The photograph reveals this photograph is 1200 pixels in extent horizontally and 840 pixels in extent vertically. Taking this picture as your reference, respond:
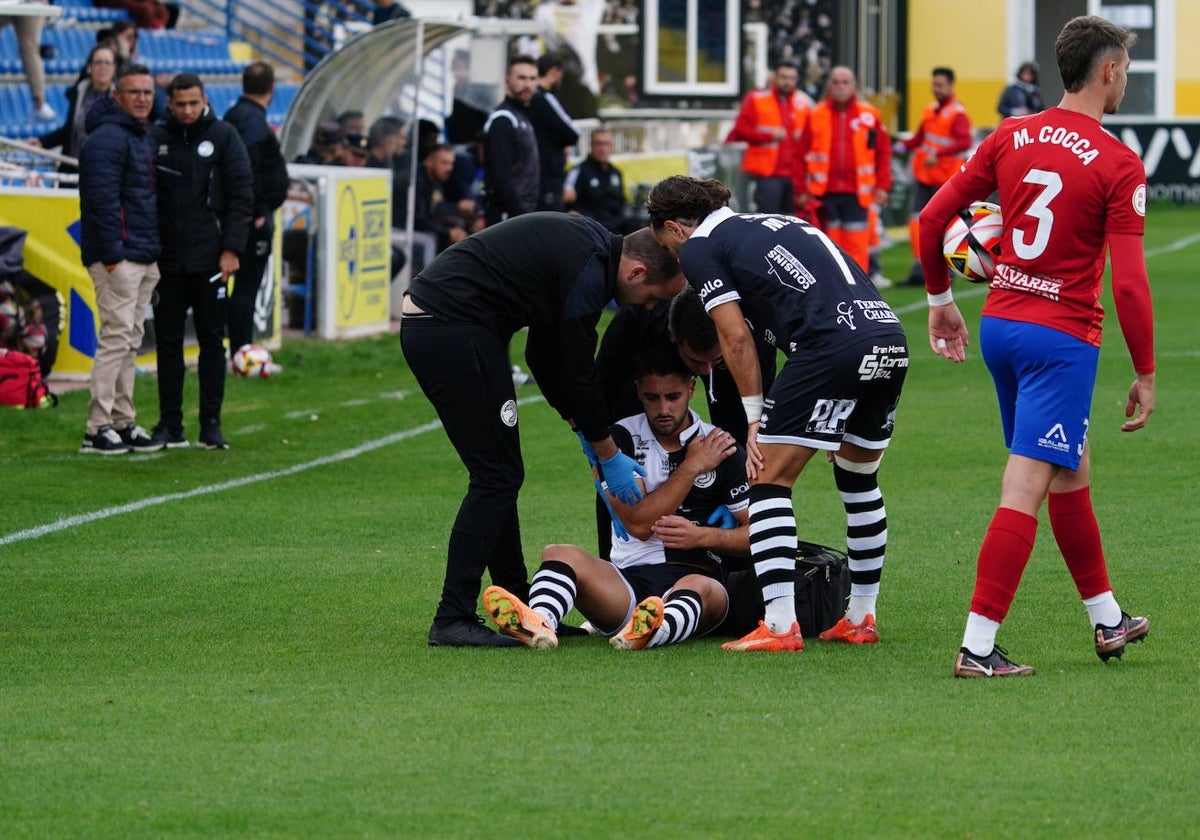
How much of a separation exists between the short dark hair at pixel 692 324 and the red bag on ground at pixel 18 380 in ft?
24.9

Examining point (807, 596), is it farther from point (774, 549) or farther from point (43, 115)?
point (43, 115)

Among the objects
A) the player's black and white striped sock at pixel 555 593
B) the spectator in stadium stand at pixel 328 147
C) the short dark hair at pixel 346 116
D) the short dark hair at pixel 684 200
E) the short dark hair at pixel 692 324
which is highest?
the short dark hair at pixel 346 116

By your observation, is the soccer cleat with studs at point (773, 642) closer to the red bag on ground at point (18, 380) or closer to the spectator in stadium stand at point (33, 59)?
the red bag on ground at point (18, 380)

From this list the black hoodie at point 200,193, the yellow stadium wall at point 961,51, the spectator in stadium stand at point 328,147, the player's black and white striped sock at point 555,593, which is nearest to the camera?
the player's black and white striped sock at point 555,593

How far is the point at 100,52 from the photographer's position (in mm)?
15984

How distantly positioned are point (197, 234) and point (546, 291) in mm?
5417

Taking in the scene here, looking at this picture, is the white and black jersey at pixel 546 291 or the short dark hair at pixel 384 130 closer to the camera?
the white and black jersey at pixel 546 291

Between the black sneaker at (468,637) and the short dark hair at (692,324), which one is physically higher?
the short dark hair at (692,324)

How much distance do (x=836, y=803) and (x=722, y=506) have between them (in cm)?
234

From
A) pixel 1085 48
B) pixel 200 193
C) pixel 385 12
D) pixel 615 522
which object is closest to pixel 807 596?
pixel 615 522

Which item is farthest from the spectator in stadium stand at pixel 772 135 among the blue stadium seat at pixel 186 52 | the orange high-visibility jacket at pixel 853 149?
the blue stadium seat at pixel 186 52

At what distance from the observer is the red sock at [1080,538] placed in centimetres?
604

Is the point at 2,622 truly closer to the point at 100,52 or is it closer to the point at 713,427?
the point at 713,427

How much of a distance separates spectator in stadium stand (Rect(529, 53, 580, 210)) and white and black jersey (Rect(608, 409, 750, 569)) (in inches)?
371
